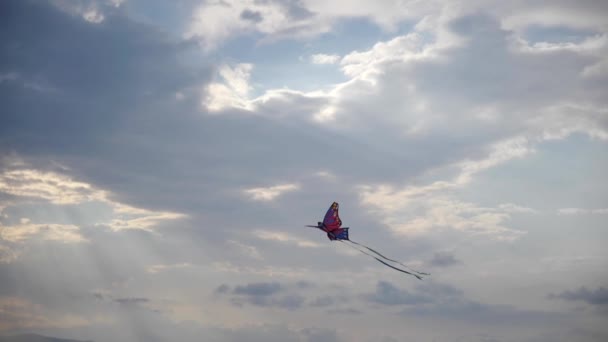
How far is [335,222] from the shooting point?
452ft

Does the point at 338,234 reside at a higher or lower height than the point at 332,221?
lower

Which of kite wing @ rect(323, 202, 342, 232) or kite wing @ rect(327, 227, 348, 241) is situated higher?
kite wing @ rect(323, 202, 342, 232)

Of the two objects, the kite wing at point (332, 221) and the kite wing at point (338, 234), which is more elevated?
the kite wing at point (332, 221)
